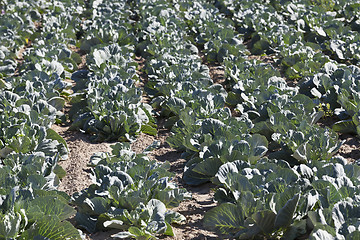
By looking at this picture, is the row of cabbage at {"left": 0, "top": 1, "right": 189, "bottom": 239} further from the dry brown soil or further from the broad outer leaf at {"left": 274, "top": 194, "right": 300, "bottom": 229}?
the broad outer leaf at {"left": 274, "top": 194, "right": 300, "bottom": 229}

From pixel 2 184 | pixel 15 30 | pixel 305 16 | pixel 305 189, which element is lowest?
pixel 15 30

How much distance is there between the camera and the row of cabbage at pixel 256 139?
3623mm

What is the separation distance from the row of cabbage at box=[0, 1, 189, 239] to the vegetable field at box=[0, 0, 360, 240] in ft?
0.05

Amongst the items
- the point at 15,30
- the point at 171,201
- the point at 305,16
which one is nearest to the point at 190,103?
the point at 171,201

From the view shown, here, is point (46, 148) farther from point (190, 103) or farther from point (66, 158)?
point (190, 103)

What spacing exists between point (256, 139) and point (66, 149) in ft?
7.15

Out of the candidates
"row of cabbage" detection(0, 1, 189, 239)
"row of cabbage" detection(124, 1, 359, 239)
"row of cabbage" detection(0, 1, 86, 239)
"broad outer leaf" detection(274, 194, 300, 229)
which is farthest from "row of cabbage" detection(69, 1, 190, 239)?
"broad outer leaf" detection(274, 194, 300, 229)

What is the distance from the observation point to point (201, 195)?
4.77m

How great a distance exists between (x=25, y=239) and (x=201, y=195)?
1821mm

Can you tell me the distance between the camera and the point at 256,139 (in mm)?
4906

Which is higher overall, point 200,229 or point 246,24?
point 200,229

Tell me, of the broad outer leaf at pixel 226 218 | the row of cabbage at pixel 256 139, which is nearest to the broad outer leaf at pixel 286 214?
the row of cabbage at pixel 256 139

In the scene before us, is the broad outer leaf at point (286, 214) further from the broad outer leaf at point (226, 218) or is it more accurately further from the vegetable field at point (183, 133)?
the broad outer leaf at point (226, 218)

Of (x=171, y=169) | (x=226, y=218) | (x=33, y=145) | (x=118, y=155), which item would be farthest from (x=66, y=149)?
(x=226, y=218)
